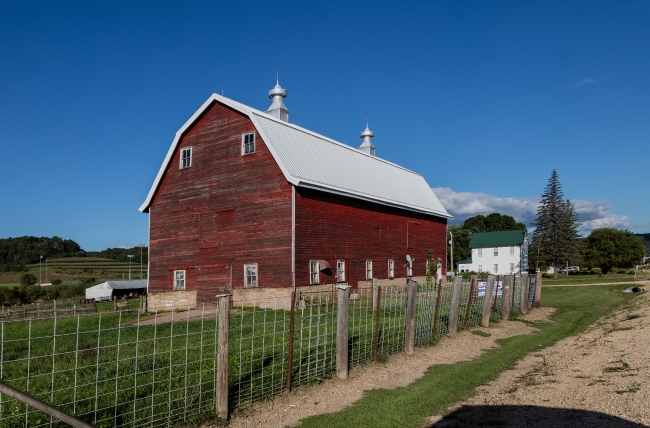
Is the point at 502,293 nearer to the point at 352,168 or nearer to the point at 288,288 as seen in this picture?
the point at 288,288

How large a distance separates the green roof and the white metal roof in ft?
134

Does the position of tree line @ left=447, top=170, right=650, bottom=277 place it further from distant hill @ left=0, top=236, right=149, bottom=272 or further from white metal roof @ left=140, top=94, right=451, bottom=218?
distant hill @ left=0, top=236, right=149, bottom=272

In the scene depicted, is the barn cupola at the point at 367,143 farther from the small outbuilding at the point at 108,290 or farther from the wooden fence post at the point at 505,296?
the small outbuilding at the point at 108,290

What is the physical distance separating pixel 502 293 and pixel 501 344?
17.2 feet

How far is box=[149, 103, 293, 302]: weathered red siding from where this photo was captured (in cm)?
2472

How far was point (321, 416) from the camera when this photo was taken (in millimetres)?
7629

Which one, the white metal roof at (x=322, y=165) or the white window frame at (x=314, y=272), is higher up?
the white metal roof at (x=322, y=165)

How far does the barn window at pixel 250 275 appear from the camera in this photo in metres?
25.2

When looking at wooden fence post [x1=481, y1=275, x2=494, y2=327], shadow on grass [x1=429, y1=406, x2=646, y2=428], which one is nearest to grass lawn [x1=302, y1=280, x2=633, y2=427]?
shadow on grass [x1=429, y1=406, x2=646, y2=428]

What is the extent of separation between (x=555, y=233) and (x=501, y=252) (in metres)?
7.73

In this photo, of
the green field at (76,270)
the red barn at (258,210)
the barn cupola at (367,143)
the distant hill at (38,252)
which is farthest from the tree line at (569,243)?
the distant hill at (38,252)

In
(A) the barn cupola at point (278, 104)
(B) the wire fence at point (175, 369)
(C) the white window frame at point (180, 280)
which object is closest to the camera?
(B) the wire fence at point (175, 369)

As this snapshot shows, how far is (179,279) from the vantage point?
2834cm

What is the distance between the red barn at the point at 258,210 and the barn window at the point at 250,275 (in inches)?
1.9
